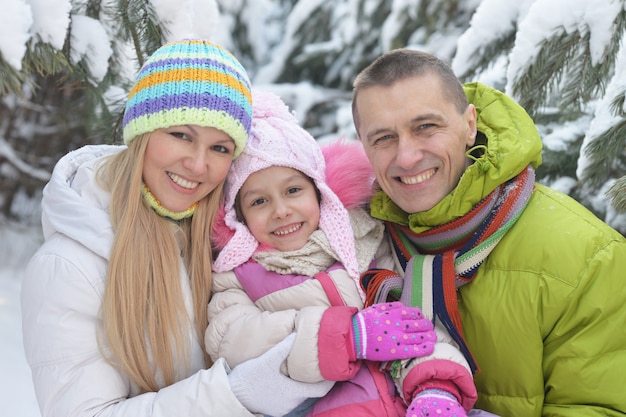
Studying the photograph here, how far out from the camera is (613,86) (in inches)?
84.0

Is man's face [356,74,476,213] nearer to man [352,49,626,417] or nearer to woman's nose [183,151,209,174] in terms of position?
man [352,49,626,417]

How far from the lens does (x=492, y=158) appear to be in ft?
6.84

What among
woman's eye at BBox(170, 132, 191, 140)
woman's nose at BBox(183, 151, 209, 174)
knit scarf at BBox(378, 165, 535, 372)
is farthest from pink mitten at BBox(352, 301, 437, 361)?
woman's eye at BBox(170, 132, 191, 140)

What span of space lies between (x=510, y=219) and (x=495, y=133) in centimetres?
31

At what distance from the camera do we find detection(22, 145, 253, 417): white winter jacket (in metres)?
1.99

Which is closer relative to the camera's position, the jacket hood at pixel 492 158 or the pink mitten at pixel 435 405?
the pink mitten at pixel 435 405

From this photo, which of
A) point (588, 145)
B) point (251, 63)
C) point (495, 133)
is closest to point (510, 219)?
point (495, 133)

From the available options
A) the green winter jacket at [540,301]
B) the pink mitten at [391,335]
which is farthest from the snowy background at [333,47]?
the pink mitten at [391,335]

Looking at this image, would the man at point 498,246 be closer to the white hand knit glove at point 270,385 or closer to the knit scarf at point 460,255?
the knit scarf at point 460,255

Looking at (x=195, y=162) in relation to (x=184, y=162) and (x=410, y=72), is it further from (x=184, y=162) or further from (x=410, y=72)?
(x=410, y=72)

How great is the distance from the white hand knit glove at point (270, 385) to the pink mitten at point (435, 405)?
0.32 metres

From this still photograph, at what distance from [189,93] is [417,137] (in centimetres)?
78

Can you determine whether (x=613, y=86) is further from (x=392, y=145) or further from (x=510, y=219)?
(x=392, y=145)

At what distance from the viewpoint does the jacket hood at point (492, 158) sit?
2080 mm
